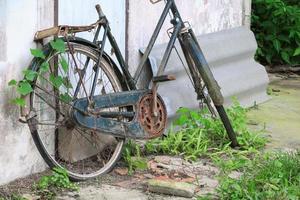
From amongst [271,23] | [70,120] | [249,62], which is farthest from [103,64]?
[271,23]

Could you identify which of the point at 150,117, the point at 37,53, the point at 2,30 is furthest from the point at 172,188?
the point at 2,30

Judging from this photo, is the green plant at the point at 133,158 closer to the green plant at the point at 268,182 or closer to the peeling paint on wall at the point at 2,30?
the green plant at the point at 268,182

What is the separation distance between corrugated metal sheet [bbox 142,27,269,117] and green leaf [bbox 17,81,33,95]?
5.42 ft

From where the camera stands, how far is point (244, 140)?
575 centimetres

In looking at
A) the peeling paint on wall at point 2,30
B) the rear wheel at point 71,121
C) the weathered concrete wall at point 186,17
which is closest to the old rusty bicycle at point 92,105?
the rear wheel at point 71,121

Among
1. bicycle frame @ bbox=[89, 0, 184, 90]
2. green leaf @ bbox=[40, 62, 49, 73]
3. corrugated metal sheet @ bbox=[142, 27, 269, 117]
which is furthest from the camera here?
corrugated metal sheet @ bbox=[142, 27, 269, 117]

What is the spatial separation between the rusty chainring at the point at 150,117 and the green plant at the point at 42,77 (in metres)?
0.59

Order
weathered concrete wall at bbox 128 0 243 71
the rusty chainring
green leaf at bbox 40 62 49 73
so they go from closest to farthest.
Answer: green leaf at bbox 40 62 49 73, the rusty chainring, weathered concrete wall at bbox 128 0 243 71

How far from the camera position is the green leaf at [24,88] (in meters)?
4.37

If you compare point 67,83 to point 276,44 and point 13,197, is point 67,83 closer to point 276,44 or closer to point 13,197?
point 13,197

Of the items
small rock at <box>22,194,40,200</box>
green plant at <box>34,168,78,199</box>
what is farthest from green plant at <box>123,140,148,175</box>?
small rock at <box>22,194,40,200</box>

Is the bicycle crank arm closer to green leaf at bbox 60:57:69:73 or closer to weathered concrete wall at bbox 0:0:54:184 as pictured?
green leaf at bbox 60:57:69:73

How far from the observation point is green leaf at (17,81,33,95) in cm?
437

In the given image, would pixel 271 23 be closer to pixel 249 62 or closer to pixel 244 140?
pixel 249 62
